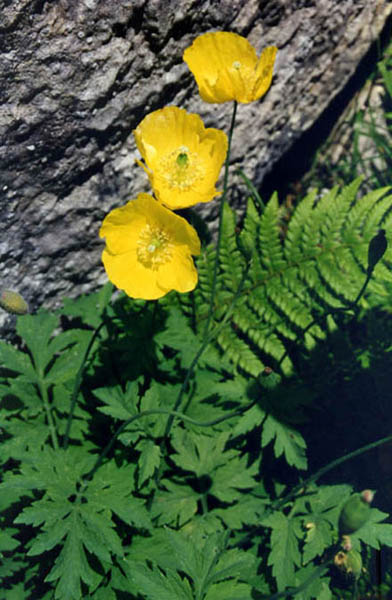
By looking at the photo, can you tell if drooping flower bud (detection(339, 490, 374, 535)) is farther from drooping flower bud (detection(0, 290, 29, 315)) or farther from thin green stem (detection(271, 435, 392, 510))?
drooping flower bud (detection(0, 290, 29, 315))

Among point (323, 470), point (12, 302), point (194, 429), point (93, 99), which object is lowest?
point (194, 429)

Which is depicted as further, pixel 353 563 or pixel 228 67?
pixel 228 67

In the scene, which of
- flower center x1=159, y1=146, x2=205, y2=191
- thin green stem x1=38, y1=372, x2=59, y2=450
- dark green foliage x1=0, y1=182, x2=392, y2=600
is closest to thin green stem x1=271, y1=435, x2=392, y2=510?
dark green foliage x1=0, y1=182, x2=392, y2=600

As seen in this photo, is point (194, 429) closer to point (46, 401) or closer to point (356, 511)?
point (46, 401)

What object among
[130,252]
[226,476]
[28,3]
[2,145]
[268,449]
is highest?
[28,3]

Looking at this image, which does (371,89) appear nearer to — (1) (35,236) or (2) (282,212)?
(2) (282,212)

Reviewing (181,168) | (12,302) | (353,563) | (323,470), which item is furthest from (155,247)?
(353,563)

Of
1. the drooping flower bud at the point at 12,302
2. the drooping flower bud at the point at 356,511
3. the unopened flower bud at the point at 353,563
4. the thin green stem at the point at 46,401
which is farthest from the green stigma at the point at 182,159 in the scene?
the unopened flower bud at the point at 353,563

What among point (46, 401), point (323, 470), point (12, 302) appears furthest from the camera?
point (46, 401)

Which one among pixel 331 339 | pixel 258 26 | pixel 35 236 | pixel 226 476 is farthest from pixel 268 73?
pixel 226 476
